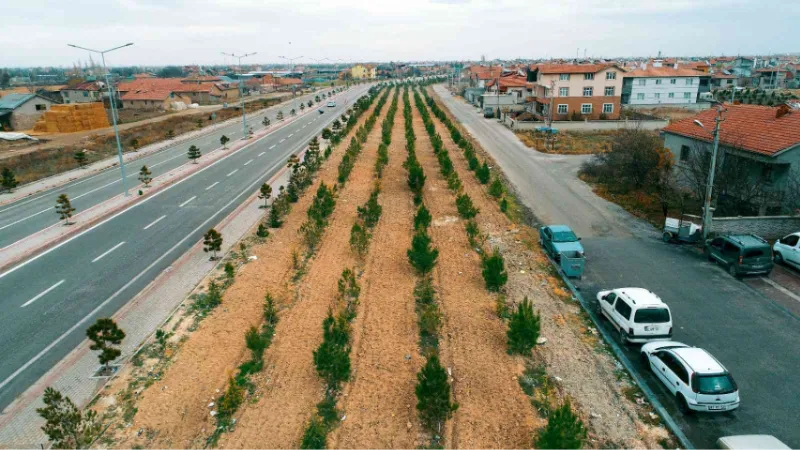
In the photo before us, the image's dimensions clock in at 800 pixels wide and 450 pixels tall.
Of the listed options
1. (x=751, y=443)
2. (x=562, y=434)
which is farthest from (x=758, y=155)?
(x=562, y=434)

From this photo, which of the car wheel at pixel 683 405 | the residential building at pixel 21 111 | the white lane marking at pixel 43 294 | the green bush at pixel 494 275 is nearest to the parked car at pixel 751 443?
the car wheel at pixel 683 405

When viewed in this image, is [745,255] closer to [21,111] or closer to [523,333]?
[523,333]

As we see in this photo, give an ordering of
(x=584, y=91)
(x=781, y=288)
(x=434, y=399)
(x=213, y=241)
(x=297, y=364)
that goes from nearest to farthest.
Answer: (x=434, y=399) < (x=297, y=364) < (x=781, y=288) < (x=213, y=241) < (x=584, y=91)

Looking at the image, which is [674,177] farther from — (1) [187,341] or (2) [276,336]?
(1) [187,341]

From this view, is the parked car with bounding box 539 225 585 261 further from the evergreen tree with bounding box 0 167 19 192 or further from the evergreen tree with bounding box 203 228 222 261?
the evergreen tree with bounding box 0 167 19 192

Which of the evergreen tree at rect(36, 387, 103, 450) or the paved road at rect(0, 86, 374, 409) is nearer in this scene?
the evergreen tree at rect(36, 387, 103, 450)

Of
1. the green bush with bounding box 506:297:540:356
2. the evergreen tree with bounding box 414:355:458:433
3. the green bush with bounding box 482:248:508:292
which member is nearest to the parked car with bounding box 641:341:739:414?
the green bush with bounding box 506:297:540:356
